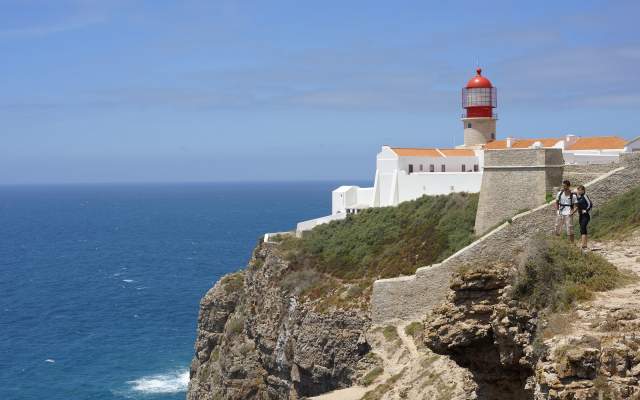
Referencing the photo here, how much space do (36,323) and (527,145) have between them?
4509 centimetres

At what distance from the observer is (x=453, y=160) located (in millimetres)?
47969

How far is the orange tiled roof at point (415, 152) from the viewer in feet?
159

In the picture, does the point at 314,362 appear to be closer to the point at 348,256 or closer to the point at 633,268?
the point at 348,256

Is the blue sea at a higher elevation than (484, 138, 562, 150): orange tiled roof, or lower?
lower

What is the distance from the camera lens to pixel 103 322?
227 ft

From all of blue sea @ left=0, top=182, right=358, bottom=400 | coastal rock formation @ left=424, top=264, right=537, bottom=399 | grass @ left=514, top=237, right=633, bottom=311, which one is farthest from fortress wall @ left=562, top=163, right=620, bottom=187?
blue sea @ left=0, top=182, right=358, bottom=400

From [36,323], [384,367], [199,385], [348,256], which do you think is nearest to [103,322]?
[36,323]

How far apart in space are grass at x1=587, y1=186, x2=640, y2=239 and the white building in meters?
14.3

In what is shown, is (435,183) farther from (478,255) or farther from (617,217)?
(617,217)

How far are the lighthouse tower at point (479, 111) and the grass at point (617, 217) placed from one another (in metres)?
23.4

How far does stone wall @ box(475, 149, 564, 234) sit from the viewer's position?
104 ft

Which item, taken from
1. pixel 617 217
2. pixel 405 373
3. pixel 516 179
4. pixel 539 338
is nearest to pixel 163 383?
pixel 405 373

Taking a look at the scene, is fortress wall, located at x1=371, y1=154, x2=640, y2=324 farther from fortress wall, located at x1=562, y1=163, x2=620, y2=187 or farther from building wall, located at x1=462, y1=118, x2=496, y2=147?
building wall, located at x1=462, y1=118, x2=496, y2=147

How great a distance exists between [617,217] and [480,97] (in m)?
26.7
